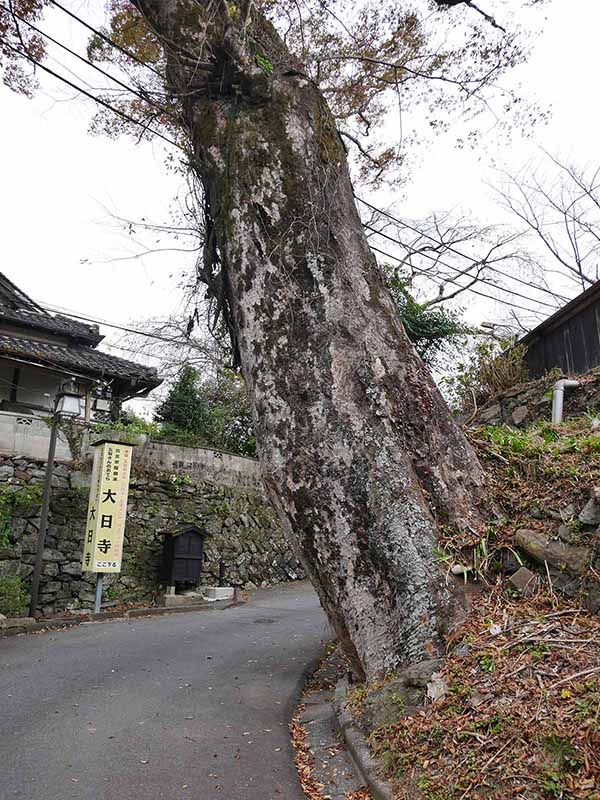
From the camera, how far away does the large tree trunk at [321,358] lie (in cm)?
368

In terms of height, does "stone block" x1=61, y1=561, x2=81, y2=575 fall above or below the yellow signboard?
below

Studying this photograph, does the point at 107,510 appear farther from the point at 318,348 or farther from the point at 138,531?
the point at 318,348

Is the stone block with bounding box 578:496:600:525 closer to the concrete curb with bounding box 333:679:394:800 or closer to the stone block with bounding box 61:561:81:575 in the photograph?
the concrete curb with bounding box 333:679:394:800

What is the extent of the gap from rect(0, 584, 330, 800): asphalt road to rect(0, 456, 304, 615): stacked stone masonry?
251 centimetres

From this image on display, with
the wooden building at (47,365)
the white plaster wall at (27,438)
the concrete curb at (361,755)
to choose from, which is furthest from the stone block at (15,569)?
the concrete curb at (361,755)

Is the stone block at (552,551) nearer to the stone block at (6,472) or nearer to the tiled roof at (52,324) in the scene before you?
the stone block at (6,472)

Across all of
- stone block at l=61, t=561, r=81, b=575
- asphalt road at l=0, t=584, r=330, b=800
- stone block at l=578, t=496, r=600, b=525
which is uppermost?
stone block at l=578, t=496, r=600, b=525

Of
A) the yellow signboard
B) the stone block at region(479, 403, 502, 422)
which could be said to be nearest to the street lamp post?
the yellow signboard

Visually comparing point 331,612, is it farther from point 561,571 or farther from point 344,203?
point 344,203

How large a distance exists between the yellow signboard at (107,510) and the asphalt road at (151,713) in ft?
5.77

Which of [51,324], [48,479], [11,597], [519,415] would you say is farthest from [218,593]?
[51,324]

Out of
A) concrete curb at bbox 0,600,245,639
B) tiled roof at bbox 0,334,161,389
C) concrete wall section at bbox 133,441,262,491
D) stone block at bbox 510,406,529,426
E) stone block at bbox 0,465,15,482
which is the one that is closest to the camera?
concrete curb at bbox 0,600,245,639

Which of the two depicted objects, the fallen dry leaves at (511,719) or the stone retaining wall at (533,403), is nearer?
the fallen dry leaves at (511,719)

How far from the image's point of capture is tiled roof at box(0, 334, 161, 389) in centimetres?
1325
